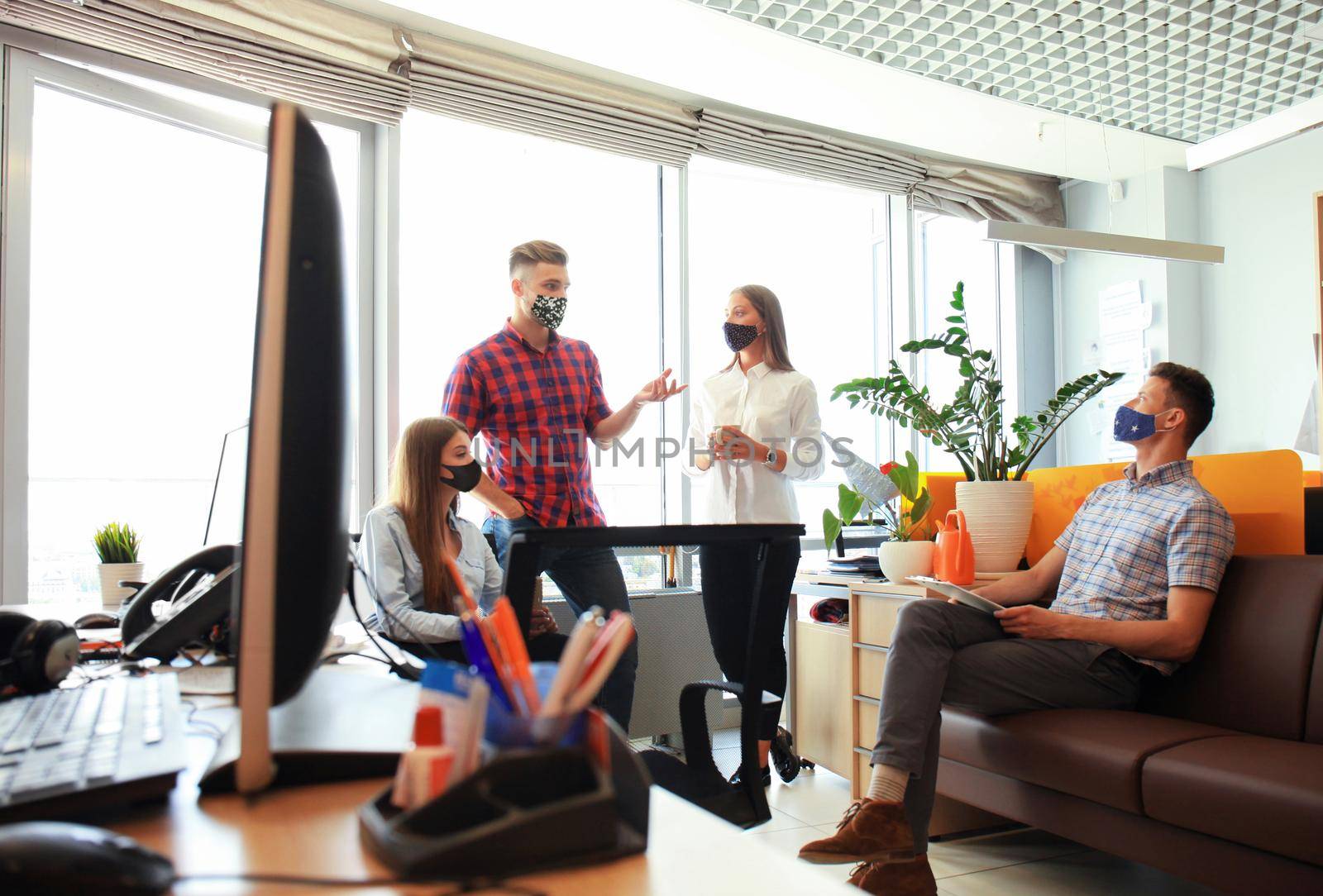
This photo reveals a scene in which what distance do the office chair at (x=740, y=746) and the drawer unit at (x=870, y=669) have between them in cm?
165

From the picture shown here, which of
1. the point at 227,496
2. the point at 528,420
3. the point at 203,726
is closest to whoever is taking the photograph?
the point at 203,726

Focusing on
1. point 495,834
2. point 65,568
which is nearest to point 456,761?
point 495,834

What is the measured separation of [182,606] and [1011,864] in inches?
79.2

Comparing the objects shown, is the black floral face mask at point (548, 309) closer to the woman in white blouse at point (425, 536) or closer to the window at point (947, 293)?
the woman in white blouse at point (425, 536)

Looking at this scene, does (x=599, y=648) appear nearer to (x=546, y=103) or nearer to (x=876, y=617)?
(x=876, y=617)

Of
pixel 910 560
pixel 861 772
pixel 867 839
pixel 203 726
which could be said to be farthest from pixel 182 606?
pixel 861 772

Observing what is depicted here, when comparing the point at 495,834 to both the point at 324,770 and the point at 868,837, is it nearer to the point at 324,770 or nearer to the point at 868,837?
the point at 324,770

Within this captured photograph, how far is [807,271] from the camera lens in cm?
463

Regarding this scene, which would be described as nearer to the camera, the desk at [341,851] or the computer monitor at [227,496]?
the desk at [341,851]

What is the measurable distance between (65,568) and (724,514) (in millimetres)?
1943

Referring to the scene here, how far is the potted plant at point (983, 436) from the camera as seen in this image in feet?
8.90

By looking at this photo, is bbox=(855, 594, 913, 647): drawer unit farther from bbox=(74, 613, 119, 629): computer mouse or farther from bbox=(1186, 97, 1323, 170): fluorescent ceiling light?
bbox=(1186, 97, 1323, 170): fluorescent ceiling light

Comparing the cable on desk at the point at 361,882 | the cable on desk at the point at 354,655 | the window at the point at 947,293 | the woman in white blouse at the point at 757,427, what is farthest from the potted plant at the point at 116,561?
the window at the point at 947,293

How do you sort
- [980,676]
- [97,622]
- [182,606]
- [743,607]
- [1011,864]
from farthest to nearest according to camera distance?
[1011,864] < [980,676] < [97,622] < [182,606] < [743,607]
